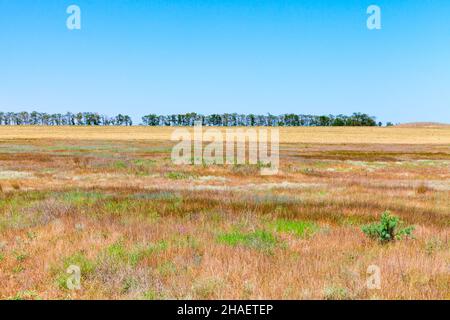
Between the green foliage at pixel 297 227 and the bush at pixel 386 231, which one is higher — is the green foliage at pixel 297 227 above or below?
below

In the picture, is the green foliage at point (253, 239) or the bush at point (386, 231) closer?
the green foliage at point (253, 239)

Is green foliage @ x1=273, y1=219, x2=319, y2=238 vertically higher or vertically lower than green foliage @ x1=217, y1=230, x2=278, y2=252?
lower

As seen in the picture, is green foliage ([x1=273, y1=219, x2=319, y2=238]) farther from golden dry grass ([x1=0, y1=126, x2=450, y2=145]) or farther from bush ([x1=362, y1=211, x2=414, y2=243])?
golden dry grass ([x1=0, y1=126, x2=450, y2=145])

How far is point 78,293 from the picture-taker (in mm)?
5855

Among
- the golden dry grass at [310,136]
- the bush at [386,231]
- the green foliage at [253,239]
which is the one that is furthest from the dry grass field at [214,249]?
the golden dry grass at [310,136]

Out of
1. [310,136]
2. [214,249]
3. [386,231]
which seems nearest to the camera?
[214,249]

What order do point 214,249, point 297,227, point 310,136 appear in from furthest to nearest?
point 310,136, point 297,227, point 214,249

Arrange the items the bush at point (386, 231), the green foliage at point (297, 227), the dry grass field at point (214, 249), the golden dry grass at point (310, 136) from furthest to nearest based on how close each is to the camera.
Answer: the golden dry grass at point (310, 136), the green foliage at point (297, 227), the bush at point (386, 231), the dry grass field at point (214, 249)

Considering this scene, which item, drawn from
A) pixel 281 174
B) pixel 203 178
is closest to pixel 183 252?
pixel 203 178

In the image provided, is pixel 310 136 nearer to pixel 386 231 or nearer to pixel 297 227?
pixel 297 227

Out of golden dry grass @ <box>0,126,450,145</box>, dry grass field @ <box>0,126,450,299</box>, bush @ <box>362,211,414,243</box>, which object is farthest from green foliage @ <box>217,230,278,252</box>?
golden dry grass @ <box>0,126,450,145</box>

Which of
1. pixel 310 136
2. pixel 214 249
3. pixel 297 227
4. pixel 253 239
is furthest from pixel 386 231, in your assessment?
pixel 310 136

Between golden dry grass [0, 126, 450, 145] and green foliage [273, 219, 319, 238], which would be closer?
green foliage [273, 219, 319, 238]

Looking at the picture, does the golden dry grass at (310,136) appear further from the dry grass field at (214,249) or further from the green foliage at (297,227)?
the green foliage at (297,227)
